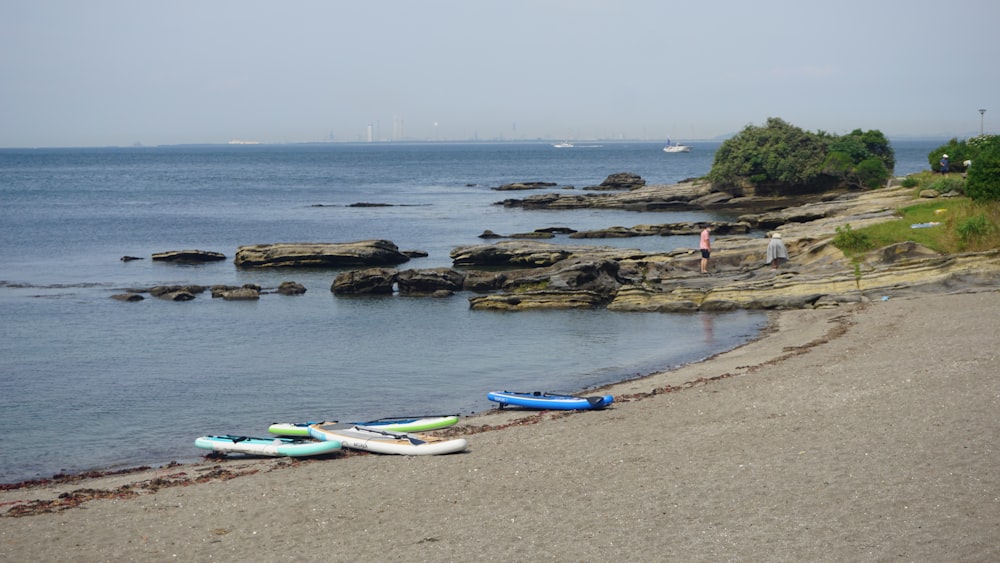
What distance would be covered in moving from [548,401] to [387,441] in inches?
174

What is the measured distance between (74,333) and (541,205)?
2137 inches

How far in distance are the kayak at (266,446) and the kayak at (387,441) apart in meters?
0.32

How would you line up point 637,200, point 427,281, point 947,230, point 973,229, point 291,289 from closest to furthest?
point 973,229 < point 947,230 < point 427,281 < point 291,289 < point 637,200

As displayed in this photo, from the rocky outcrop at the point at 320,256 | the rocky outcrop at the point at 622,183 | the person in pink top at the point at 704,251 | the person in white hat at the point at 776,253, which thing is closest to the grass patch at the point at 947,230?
the person in white hat at the point at 776,253

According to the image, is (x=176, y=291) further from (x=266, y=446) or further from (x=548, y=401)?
(x=266, y=446)

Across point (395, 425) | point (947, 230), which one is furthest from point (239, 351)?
point (947, 230)

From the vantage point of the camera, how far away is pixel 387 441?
1647 centimetres

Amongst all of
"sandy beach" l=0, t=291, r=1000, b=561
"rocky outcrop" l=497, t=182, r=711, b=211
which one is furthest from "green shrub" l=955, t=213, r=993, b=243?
"rocky outcrop" l=497, t=182, r=711, b=211

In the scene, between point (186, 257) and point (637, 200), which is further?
point (637, 200)

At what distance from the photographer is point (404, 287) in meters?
40.4

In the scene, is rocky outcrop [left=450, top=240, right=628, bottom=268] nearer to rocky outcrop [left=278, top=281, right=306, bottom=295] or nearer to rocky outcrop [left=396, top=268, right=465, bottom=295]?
rocky outcrop [left=396, top=268, right=465, bottom=295]

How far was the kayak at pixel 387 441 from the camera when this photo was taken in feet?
52.5

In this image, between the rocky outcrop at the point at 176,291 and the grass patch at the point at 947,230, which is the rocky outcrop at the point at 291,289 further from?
the grass patch at the point at 947,230

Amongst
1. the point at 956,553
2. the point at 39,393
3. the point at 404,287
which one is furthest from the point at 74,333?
the point at 956,553
